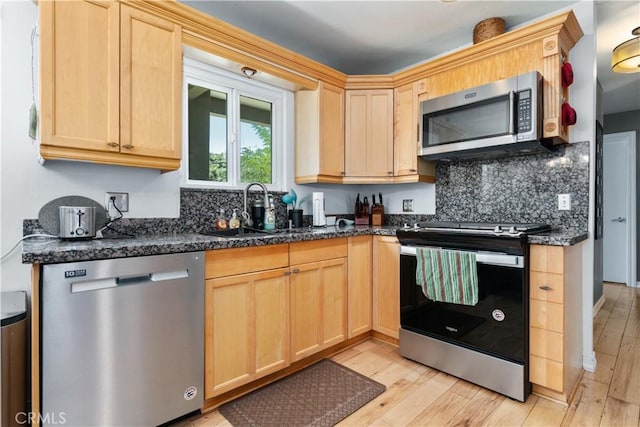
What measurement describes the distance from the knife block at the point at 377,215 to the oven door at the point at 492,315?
1.11 metres

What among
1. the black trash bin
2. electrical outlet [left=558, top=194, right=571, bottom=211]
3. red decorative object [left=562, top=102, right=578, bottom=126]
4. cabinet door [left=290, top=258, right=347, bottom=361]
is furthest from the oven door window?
the black trash bin

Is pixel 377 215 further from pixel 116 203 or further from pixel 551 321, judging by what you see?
pixel 116 203

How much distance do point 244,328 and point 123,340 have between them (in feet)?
1.98

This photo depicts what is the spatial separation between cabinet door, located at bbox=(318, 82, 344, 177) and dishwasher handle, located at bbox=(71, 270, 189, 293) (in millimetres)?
1544

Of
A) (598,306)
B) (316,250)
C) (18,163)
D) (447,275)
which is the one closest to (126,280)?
(18,163)

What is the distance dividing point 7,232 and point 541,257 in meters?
2.84

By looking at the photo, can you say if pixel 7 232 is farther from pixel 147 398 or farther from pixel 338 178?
pixel 338 178

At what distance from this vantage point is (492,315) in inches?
75.5

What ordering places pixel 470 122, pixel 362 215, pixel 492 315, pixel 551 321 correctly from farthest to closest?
pixel 362 215 < pixel 470 122 < pixel 492 315 < pixel 551 321

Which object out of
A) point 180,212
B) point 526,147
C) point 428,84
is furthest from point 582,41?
point 180,212

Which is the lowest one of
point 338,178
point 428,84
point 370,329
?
point 370,329

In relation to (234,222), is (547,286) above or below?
below

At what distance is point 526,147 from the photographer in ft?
7.13

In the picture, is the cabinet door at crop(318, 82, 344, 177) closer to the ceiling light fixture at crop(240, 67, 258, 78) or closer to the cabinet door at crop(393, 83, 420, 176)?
the cabinet door at crop(393, 83, 420, 176)
